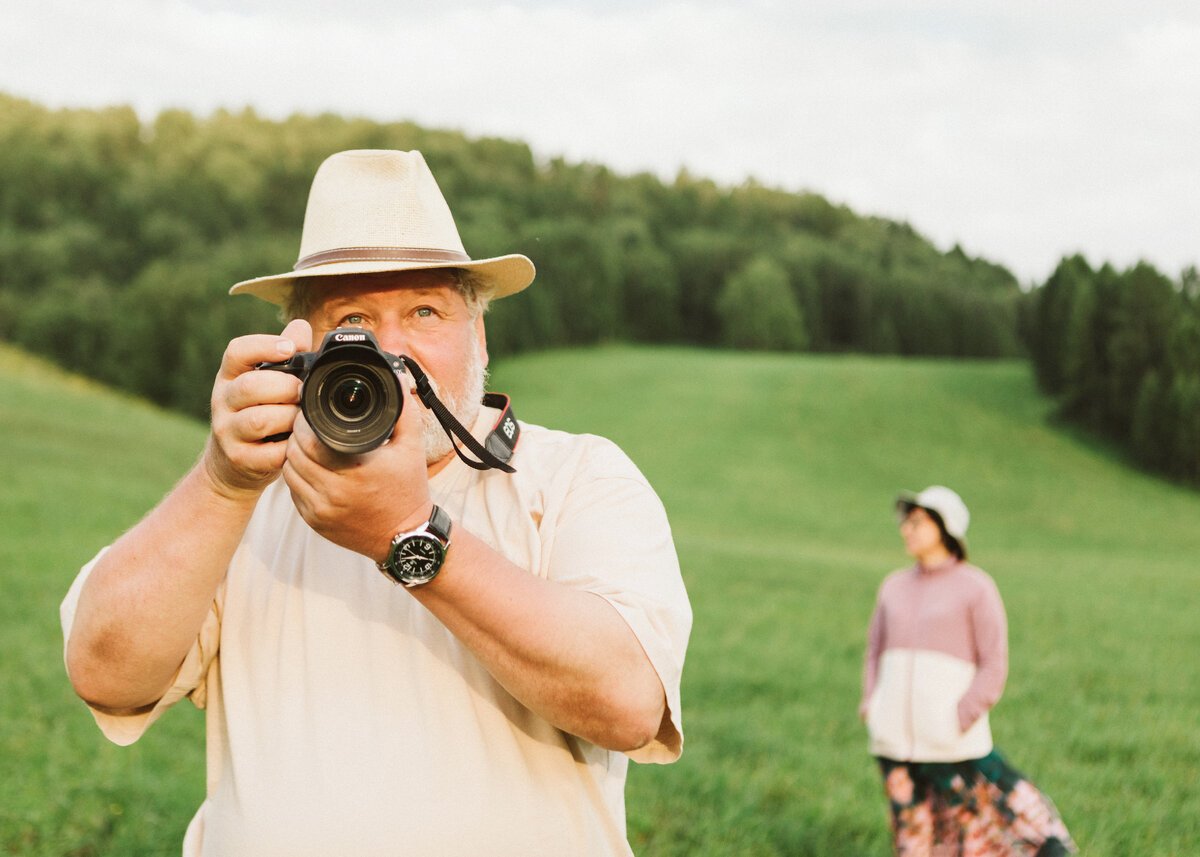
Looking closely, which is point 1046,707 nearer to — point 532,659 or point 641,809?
point 641,809

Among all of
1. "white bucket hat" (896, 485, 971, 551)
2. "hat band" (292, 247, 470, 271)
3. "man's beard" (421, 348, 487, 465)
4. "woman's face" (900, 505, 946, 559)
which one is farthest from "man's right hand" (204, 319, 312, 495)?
"woman's face" (900, 505, 946, 559)

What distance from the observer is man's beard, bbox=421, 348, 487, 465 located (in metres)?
2.11

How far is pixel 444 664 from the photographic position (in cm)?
194

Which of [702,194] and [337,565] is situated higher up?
[702,194]

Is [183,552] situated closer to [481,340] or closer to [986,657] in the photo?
[481,340]

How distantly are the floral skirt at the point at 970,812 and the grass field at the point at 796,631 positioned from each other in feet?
1.25

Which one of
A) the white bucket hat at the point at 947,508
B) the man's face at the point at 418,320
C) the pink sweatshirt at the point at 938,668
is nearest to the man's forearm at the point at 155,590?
the man's face at the point at 418,320

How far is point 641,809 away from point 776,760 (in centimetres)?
155

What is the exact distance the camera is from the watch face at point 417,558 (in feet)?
5.15

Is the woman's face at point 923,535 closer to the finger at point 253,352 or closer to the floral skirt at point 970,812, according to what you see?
the floral skirt at point 970,812

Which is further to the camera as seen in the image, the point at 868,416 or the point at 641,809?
the point at 868,416

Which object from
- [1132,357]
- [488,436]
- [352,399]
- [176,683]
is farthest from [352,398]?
[1132,357]

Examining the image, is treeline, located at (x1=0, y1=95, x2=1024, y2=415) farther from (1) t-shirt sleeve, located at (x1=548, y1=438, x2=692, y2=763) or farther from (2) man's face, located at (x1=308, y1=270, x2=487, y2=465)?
(1) t-shirt sleeve, located at (x1=548, y1=438, x2=692, y2=763)

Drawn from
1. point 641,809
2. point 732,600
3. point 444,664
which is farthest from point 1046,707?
point 444,664
